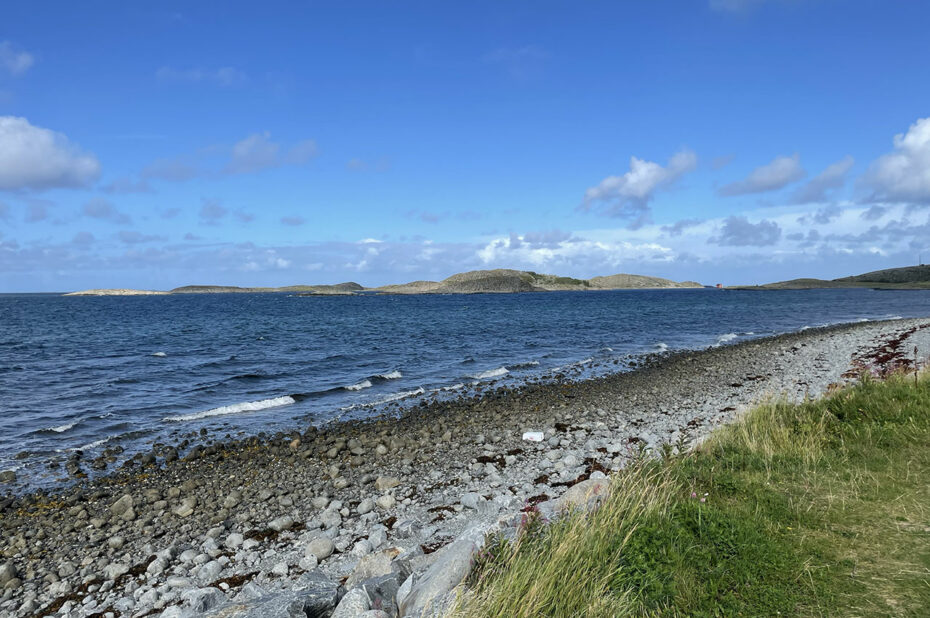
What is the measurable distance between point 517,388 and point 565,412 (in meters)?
5.72

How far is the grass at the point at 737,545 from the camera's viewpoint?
4750 millimetres

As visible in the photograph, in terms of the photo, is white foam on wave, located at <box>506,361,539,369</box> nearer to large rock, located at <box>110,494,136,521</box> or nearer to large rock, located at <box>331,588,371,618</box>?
large rock, located at <box>110,494,136,521</box>

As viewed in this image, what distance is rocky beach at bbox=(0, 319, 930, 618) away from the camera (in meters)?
6.66

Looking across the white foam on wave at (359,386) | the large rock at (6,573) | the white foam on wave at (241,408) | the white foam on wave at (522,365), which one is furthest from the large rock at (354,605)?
the white foam on wave at (522,365)

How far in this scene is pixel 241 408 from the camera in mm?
21344

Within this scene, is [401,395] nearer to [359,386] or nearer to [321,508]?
[359,386]

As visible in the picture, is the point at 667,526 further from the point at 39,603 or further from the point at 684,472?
the point at 39,603

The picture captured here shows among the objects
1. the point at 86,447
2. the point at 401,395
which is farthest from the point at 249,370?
the point at 86,447

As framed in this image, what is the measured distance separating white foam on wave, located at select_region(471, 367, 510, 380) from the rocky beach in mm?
7063

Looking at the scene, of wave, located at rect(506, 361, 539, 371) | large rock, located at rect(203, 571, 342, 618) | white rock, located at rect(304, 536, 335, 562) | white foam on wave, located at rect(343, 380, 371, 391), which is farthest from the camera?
wave, located at rect(506, 361, 539, 371)

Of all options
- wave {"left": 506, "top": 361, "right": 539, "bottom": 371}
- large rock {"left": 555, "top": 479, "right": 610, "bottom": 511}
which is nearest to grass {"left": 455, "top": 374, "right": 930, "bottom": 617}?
large rock {"left": 555, "top": 479, "right": 610, "bottom": 511}

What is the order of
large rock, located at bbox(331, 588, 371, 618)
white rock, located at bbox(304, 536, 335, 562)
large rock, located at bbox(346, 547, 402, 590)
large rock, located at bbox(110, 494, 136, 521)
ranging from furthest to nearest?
1. large rock, located at bbox(110, 494, 136, 521)
2. white rock, located at bbox(304, 536, 335, 562)
3. large rock, located at bbox(346, 547, 402, 590)
4. large rock, located at bbox(331, 588, 371, 618)

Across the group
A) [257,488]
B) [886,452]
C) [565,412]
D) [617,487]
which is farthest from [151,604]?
[565,412]

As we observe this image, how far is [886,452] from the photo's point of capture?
8578 millimetres
